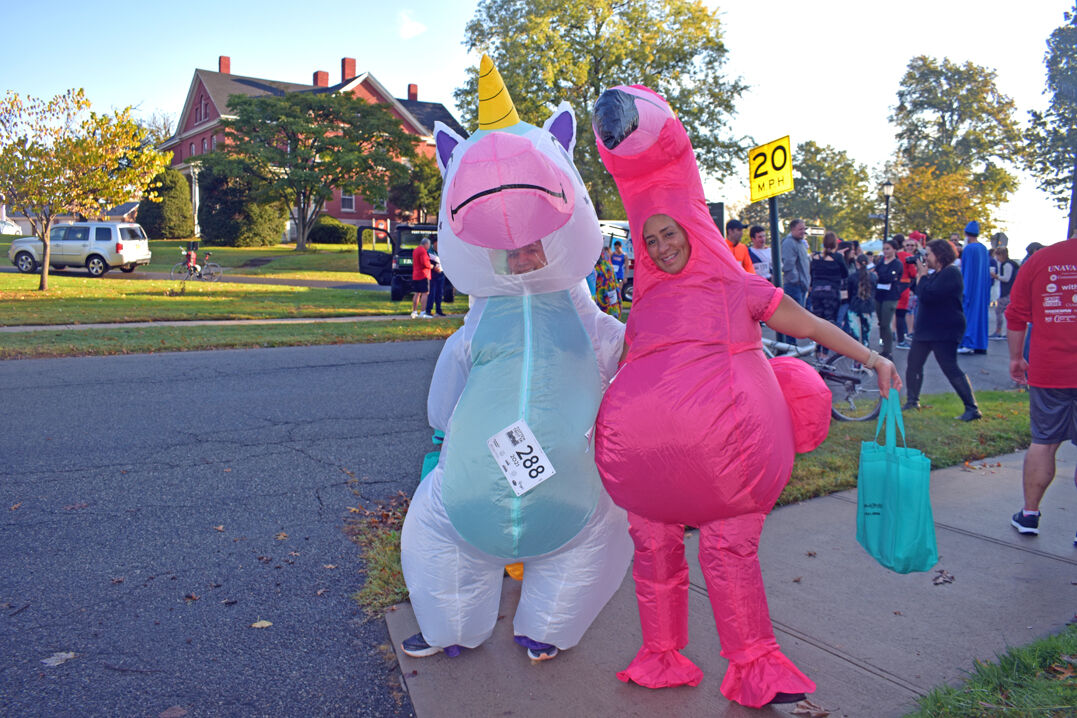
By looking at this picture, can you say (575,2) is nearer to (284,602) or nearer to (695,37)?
(695,37)

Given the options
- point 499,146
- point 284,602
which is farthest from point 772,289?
point 284,602

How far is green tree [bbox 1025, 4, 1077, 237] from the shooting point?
18.2 meters

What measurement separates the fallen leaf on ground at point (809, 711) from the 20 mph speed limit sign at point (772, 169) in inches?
199

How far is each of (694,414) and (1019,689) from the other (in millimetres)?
1594

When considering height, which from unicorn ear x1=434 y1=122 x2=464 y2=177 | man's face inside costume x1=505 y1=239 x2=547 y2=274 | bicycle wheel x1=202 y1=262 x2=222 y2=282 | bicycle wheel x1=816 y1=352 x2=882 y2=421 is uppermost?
unicorn ear x1=434 y1=122 x2=464 y2=177

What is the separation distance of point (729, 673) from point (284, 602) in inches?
81.8

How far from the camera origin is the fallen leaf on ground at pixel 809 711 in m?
2.68

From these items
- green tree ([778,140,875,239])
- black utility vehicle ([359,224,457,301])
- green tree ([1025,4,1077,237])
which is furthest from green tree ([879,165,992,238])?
black utility vehicle ([359,224,457,301])

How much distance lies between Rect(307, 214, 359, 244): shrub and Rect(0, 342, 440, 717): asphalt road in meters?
32.0

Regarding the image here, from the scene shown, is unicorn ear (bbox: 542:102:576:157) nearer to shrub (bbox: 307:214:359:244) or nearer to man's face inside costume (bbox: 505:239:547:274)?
man's face inside costume (bbox: 505:239:547:274)

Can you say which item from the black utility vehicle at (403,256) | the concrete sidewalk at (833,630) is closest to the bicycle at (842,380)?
the concrete sidewalk at (833,630)

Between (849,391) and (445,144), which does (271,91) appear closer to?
(849,391)

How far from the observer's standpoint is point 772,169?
6977mm

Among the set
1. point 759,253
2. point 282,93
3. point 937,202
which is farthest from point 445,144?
point 282,93
